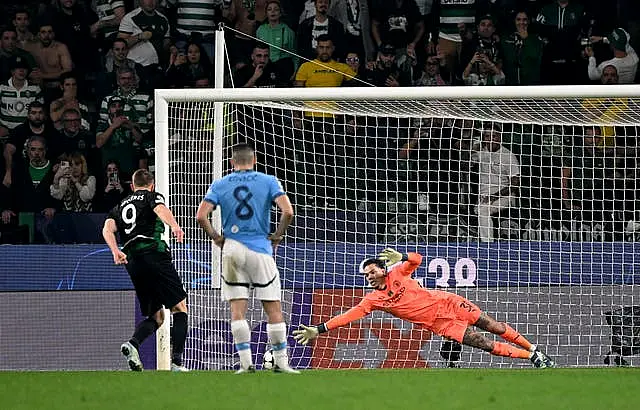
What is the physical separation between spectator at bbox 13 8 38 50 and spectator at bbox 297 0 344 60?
3256mm

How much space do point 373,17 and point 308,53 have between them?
1001 millimetres

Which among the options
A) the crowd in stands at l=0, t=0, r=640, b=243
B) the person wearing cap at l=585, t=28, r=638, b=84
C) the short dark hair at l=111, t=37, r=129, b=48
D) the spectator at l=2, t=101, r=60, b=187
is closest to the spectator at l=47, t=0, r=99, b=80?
the crowd in stands at l=0, t=0, r=640, b=243

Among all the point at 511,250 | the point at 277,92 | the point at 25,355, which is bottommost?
the point at 25,355

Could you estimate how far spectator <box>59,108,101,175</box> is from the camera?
16297 mm

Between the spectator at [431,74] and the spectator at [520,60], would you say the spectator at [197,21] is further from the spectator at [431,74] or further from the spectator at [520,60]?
the spectator at [520,60]

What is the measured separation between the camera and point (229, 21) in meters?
17.5

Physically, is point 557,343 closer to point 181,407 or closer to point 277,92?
point 277,92

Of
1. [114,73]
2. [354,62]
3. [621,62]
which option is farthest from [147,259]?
[621,62]

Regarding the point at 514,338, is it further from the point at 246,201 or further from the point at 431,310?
the point at 246,201

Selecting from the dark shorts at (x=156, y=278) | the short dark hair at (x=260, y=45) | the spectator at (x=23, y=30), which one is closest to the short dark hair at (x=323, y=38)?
the short dark hair at (x=260, y=45)

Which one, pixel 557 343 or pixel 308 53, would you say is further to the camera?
pixel 308 53

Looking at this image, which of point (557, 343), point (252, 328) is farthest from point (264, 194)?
point (557, 343)

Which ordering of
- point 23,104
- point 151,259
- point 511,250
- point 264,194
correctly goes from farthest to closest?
1. point 23,104
2. point 511,250
3. point 151,259
4. point 264,194

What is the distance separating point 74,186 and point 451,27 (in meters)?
4.85
